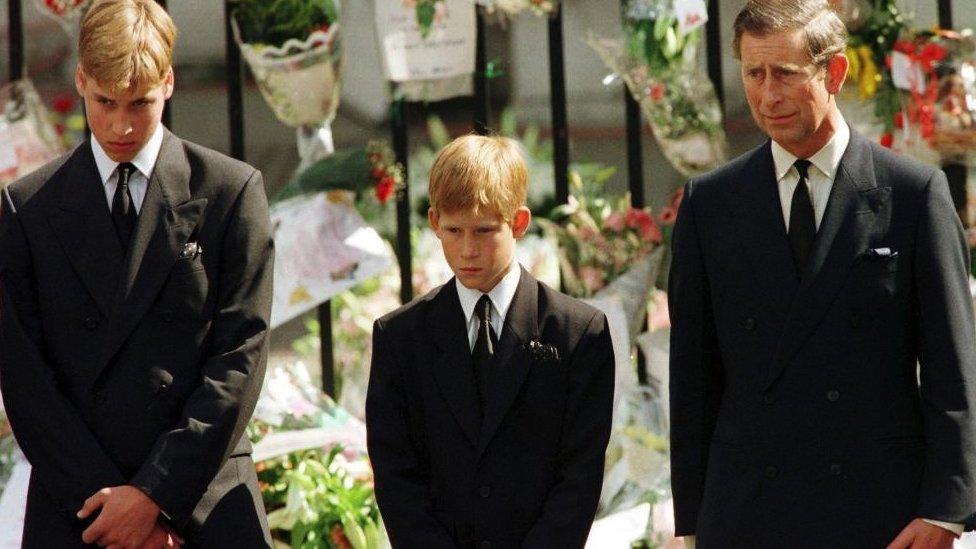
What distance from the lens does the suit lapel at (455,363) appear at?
295cm

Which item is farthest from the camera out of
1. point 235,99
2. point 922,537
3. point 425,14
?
point 235,99

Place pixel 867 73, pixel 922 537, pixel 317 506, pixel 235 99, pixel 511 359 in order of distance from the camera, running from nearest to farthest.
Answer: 1. pixel 922 537
2. pixel 511 359
3. pixel 317 506
4. pixel 867 73
5. pixel 235 99

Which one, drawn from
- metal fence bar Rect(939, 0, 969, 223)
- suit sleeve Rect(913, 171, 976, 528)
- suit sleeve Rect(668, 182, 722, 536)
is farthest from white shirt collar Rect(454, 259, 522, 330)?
metal fence bar Rect(939, 0, 969, 223)

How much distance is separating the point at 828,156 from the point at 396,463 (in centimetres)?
97

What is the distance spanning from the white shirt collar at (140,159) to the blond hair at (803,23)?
111 centimetres

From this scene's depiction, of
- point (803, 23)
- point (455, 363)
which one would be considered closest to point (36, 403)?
point (455, 363)

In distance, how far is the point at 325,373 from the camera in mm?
4500

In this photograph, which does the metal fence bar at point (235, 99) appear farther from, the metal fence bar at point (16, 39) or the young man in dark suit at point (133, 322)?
the young man in dark suit at point (133, 322)

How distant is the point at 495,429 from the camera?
293cm

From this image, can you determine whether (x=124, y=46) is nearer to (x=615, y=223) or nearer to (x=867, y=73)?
(x=615, y=223)

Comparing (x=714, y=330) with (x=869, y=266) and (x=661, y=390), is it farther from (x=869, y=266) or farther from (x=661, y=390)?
(x=661, y=390)

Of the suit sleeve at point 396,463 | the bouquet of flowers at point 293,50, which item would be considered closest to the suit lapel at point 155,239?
the suit sleeve at point 396,463

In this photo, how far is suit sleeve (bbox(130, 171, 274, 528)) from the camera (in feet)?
9.24

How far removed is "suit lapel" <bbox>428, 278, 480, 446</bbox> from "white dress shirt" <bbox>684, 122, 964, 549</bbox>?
643mm
